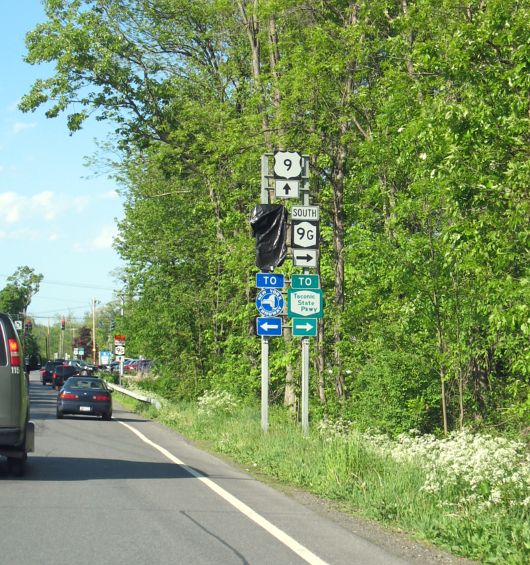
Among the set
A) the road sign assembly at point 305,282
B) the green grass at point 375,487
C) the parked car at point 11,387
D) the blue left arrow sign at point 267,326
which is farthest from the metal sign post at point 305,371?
the parked car at point 11,387

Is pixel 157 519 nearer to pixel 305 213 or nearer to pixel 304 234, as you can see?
pixel 304 234

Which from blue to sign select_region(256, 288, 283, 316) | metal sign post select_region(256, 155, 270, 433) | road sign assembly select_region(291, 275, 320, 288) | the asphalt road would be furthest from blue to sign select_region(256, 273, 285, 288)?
the asphalt road

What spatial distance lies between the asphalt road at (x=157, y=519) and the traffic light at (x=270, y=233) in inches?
185

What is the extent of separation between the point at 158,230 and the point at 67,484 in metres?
31.5

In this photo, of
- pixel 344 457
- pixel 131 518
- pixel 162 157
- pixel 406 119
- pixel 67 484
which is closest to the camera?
pixel 131 518

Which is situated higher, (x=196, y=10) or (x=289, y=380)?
(x=196, y=10)

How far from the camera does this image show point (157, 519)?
32.6ft

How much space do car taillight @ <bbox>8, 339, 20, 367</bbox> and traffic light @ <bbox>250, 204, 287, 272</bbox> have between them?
7744 millimetres

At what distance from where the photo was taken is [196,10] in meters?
35.0

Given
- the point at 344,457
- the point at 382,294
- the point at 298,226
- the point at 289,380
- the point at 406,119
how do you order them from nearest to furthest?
the point at 344,457 < the point at 298,226 < the point at 406,119 < the point at 382,294 < the point at 289,380

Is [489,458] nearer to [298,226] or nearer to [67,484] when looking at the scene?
[67,484]

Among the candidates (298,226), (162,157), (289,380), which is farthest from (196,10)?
(298,226)

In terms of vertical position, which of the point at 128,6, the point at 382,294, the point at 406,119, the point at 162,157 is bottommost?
the point at 382,294

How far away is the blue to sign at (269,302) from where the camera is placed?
63.8 ft
